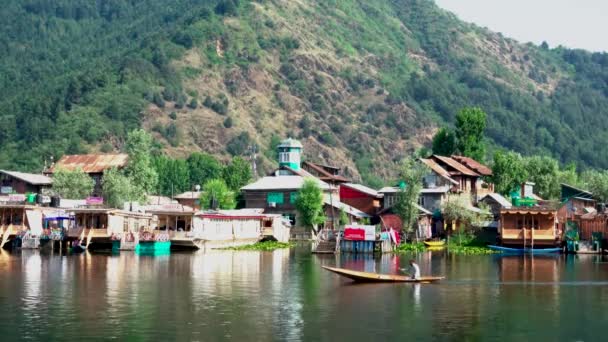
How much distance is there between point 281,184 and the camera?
131625 mm

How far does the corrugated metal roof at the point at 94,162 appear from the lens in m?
145

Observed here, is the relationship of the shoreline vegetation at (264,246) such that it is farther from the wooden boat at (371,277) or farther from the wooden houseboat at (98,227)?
the wooden boat at (371,277)

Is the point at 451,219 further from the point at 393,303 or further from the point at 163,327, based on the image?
the point at 163,327

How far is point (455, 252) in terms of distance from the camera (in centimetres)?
10594

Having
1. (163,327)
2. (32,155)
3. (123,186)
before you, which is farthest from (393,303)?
(32,155)

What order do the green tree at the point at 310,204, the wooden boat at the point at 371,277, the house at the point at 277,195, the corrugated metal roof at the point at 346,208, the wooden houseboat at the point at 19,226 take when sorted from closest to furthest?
the wooden boat at the point at 371,277 → the wooden houseboat at the point at 19,226 → the green tree at the point at 310,204 → the corrugated metal roof at the point at 346,208 → the house at the point at 277,195

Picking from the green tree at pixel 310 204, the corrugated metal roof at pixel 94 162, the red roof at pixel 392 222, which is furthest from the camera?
the corrugated metal roof at pixel 94 162

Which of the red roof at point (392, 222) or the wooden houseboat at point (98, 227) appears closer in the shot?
the wooden houseboat at point (98, 227)

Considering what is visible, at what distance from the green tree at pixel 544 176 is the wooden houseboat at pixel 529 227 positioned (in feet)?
129

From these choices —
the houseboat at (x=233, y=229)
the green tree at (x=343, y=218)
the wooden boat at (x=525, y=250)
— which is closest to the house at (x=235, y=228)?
the houseboat at (x=233, y=229)

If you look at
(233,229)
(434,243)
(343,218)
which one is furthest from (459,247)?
(233,229)

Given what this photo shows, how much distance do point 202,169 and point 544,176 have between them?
214 ft

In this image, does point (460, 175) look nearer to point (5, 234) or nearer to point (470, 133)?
point (470, 133)

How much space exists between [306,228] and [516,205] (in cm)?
2574
